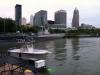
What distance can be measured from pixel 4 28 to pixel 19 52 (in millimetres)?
87441

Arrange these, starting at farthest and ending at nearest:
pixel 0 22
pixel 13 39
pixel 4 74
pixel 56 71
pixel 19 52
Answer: pixel 0 22, pixel 13 39, pixel 19 52, pixel 56 71, pixel 4 74

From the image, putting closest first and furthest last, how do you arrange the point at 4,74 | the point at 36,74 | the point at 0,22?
1. the point at 4,74
2. the point at 36,74
3. the point at 0,22

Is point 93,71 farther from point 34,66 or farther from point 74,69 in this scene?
point 34,66

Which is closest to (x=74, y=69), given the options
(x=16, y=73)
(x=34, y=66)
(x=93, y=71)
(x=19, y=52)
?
(x=93, y=71)

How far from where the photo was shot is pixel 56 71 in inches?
1347

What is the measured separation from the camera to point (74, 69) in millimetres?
35969

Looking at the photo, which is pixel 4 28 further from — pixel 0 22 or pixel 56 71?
pixel 56 71

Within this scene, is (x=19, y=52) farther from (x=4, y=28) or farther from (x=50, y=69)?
(x=4, y=28)

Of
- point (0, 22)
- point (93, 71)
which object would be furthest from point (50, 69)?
point (0, 22)

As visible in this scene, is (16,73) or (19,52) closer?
(16,73)

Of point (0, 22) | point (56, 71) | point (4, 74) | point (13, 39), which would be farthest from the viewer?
point (0, 22)

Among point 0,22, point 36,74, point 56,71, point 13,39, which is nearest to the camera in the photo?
point 36,74

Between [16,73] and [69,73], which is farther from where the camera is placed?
[69,73]

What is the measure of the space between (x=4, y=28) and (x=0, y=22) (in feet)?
16.1
